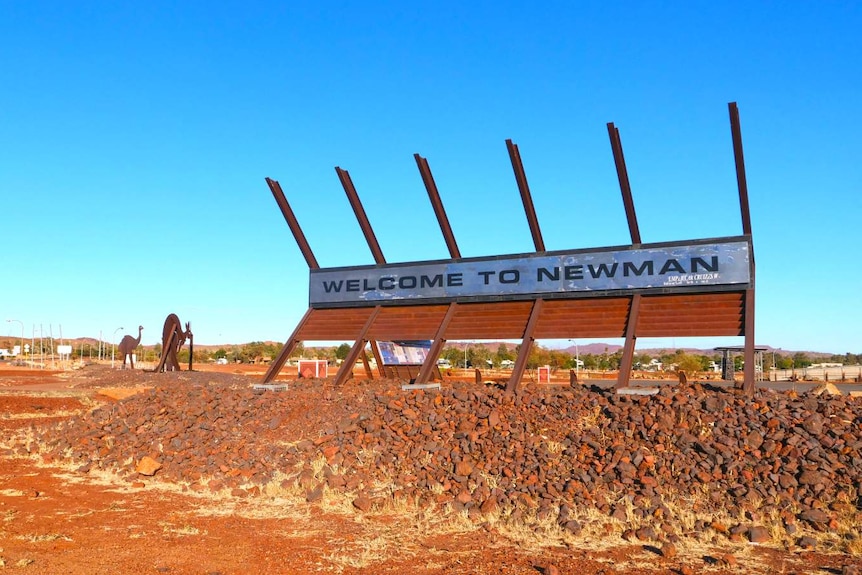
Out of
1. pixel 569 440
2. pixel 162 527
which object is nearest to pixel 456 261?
pixel 569 440

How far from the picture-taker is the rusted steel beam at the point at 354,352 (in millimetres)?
17312

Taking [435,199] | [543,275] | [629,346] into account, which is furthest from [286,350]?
[629,346]

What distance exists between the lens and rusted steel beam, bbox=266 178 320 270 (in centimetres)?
1956

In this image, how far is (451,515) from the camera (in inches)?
364

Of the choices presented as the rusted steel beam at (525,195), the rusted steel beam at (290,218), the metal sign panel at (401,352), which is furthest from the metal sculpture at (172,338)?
the rusted steel beam at (525,195)

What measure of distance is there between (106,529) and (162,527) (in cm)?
69

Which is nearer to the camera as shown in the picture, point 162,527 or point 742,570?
point 742,570

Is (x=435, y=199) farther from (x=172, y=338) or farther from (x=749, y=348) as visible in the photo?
(x=172, y=338)

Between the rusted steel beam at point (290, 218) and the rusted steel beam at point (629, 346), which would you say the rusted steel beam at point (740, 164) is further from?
the rusted steel beam at point (290, 218)

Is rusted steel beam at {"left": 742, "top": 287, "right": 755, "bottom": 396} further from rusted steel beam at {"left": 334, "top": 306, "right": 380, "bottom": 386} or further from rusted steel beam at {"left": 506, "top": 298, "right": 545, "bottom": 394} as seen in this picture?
rusted steel beam at {"left": 334, "top": 306, "right": 380, "bottom": 386}

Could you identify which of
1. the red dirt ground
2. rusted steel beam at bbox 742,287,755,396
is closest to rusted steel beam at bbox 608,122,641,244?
rusted steel beam at bbox 742,287,755,396

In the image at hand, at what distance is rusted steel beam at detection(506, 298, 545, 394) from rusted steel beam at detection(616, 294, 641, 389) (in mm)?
1979

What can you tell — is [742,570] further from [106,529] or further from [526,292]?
[526,292]

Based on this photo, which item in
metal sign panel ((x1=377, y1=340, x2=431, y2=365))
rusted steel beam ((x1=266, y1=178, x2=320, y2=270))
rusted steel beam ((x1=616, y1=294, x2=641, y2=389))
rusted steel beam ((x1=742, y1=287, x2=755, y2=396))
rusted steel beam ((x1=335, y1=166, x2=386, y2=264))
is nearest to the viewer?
rusted steel beam ((x1=742, y1=287, x2=755, y2=396))
